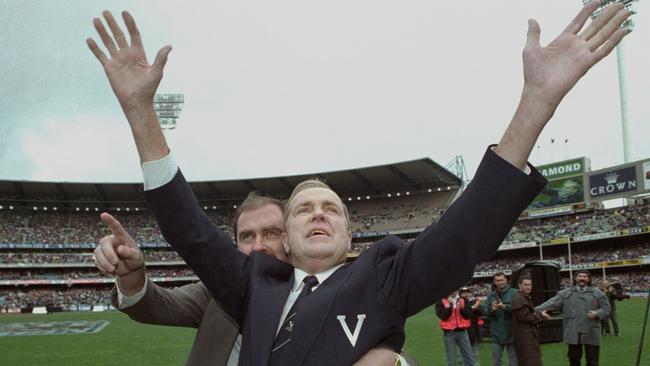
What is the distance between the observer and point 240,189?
64.6 metres

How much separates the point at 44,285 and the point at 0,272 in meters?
4.61

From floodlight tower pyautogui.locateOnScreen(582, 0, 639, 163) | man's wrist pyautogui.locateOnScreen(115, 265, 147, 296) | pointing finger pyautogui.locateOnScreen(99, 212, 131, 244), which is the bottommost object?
man's wrist pyautogui.locateOnScreen(115, 265, 147, 296)

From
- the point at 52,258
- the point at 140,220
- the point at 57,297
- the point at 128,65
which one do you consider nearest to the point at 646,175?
the point at 128,65

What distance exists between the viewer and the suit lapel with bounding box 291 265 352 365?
67.2 inches

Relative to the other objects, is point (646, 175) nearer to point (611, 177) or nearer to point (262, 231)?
point (611, 177)

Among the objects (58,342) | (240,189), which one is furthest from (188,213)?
(240,189)

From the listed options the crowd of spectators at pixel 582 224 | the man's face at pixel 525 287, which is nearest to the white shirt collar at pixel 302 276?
the man's face at pixel 525 287

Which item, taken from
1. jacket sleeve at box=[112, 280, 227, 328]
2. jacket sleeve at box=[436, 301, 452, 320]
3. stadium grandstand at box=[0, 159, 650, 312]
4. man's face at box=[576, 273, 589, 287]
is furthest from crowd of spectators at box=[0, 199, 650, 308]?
jacket sleeve at box=[112, 280, 227, 328]

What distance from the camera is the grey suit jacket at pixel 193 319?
234 centimetres

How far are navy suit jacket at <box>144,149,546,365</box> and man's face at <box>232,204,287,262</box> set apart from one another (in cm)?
63

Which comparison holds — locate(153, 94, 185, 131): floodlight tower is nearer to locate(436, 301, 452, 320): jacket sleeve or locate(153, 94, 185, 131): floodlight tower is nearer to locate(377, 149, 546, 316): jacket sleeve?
locate(436, 301, 452, 320): jacket sleeve

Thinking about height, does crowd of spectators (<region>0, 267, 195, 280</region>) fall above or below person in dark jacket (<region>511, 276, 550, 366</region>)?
below

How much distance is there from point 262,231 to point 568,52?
158 cm

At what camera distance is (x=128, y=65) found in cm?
200
